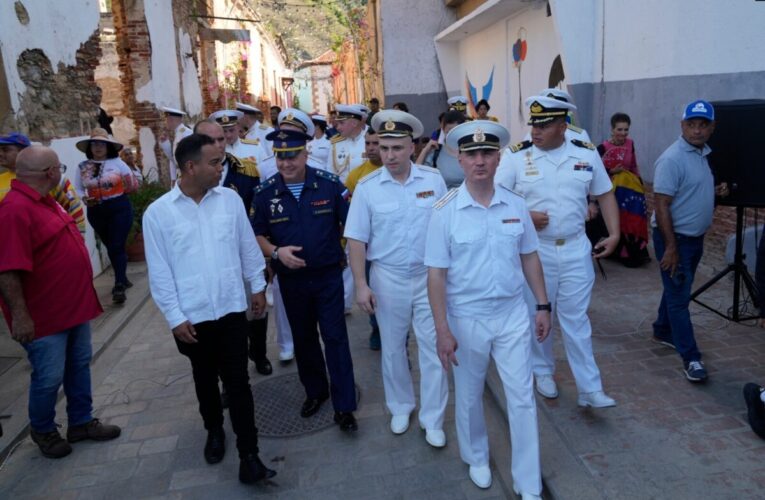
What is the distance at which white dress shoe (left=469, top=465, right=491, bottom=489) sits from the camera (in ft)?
11.3

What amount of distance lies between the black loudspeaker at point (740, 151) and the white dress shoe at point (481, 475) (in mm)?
3049

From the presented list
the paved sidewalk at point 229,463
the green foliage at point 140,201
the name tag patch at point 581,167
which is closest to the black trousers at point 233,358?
the paved sidewalk at point 229,463

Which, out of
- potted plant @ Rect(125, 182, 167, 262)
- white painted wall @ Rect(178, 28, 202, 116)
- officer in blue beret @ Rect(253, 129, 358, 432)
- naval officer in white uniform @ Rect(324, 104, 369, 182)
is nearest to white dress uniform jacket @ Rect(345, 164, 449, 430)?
officer in blue beret @ Rect(253, 129, 358, 432)

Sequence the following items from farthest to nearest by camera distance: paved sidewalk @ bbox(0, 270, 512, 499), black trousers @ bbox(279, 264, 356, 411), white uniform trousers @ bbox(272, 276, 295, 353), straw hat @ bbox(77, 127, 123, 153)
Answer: straw hat @ bbox(77, 127, 123, 153)
white uniform trousers @ bbox(272, 276, 295, 353)
black trousers @ bbox(279, 264, 356, 411)
paved sidewalk @ bbox(0, 270, 512, 499)

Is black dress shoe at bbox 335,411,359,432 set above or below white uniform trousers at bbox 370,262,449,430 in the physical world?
below

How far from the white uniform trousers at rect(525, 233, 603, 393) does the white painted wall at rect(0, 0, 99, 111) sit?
585cm

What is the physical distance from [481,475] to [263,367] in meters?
2.43

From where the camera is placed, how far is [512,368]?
3133 mm

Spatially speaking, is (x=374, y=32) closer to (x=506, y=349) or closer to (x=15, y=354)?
(x=15, y=354)

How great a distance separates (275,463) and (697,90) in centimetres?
592

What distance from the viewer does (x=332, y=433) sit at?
165 inches

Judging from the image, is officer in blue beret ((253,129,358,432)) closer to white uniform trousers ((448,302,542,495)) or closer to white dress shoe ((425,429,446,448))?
white dress shoe ((425,429,446,448))

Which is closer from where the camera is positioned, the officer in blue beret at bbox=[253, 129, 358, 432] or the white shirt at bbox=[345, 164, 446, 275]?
the white shirt at bbox=[345, 164, 446, 275]

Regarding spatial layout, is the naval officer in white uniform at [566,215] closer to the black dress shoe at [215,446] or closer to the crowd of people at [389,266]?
the crowd of people at [389,266]
